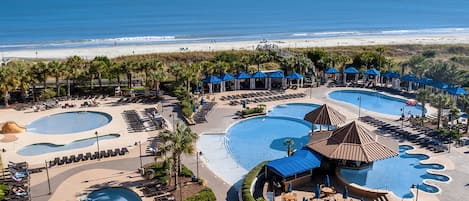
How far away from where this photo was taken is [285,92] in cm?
5247

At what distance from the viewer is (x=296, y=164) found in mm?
27172

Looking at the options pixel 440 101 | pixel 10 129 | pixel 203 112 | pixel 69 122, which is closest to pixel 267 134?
pixel 203 112

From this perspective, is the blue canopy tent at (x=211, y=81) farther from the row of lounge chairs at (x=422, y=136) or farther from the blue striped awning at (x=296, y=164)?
the blue striped awning at (x=296, y=164)

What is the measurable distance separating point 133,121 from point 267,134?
12876mm

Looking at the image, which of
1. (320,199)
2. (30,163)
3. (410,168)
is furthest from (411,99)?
(30,163)

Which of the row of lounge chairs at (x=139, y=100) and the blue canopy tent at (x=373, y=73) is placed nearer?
the row of lounge chairs at (x=139, y=100)

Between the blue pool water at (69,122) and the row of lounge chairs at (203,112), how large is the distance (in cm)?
864

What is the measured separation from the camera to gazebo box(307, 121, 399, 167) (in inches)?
1101

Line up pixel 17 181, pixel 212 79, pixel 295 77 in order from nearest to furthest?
pixel 17 181 < pixel 212 79 < pixel 295 77

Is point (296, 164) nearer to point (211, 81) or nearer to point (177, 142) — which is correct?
point (177, 142)

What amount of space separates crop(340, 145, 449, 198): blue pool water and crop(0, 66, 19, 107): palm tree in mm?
34674

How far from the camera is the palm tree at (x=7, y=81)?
43562 mm

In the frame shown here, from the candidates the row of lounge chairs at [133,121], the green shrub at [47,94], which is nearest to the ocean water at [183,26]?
the green shrub at [47,94]

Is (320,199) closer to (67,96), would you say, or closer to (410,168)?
(410,168)
